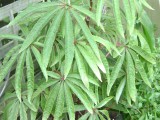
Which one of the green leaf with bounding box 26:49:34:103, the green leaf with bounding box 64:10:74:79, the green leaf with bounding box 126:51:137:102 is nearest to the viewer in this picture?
the green leaf with bounding box 64:10:74:79

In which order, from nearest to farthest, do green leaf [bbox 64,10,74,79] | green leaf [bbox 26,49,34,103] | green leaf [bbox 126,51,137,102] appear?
green leaf [bbox 64,10,74,79] → green leaf [bbox 26,49,34,103] → green leaf [bbox 126,51,137,102]

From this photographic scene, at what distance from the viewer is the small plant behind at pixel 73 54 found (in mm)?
1234

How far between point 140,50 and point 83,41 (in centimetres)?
30

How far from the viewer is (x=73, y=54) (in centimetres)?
123

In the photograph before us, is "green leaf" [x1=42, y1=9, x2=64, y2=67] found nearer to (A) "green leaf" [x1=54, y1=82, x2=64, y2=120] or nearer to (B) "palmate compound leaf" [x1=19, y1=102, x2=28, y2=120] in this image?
(A) "green leaf" [x1=54, y1=82, x2=64, y2=120]

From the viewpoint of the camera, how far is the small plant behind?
4.05ft

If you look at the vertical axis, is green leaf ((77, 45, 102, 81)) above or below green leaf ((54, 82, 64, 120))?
above

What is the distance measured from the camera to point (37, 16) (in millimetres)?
1384

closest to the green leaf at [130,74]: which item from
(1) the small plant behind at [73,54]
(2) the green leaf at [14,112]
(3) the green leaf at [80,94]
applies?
(1) the small plant behind at [73,54]

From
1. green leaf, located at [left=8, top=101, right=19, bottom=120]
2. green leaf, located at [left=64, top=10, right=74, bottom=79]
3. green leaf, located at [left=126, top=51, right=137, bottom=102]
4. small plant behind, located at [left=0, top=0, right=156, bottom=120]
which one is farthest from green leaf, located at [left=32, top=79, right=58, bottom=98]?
green leaf, located at [left=126, top=51, right=137, bottom=102]

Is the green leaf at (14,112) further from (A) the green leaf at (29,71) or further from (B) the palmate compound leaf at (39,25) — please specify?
(B) the palmate compound leaf at (39,25)

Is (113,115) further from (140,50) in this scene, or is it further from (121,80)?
(140,50)

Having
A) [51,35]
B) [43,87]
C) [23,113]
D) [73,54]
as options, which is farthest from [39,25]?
[23,113]

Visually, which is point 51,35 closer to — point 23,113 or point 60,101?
point 60,101
